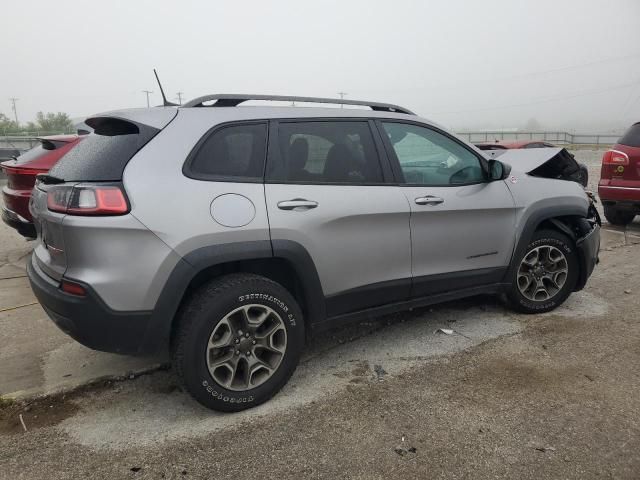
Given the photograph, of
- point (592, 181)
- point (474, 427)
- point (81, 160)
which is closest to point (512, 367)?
point (474, 427)

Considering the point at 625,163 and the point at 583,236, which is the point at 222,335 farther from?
the point at 625,163

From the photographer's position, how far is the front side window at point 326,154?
3031mm

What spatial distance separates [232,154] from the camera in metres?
2.86

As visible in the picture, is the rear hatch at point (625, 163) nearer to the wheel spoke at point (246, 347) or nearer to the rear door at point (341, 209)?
the rear door at point (341, 209)

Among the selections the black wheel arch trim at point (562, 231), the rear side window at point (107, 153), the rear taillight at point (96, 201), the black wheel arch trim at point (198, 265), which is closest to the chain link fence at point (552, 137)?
the black wheel arch trim at point (562, 231)

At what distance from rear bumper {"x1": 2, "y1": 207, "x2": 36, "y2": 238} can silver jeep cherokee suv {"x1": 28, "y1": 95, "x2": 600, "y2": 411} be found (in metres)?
2.45

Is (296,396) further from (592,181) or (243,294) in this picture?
(592,181)

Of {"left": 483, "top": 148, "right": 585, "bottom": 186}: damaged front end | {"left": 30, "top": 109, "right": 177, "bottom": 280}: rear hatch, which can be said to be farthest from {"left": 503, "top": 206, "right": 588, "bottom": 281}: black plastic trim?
{"left": 30, "top": 109, "right": 177, "bottom": 280}: rear hatch

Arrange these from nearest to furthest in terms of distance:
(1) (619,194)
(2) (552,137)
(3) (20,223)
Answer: (3) (20,223)
(1) (619,194)
(2) (552,137)

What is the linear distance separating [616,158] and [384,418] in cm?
645

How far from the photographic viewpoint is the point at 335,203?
121 inches

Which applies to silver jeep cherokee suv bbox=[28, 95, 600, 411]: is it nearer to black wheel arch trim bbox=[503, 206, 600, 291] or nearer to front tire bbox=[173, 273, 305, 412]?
front tire bbox=[173, 273, 305, 412]

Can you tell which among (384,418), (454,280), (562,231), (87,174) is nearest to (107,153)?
(87,174)

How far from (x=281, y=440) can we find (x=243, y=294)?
0.79 metres
